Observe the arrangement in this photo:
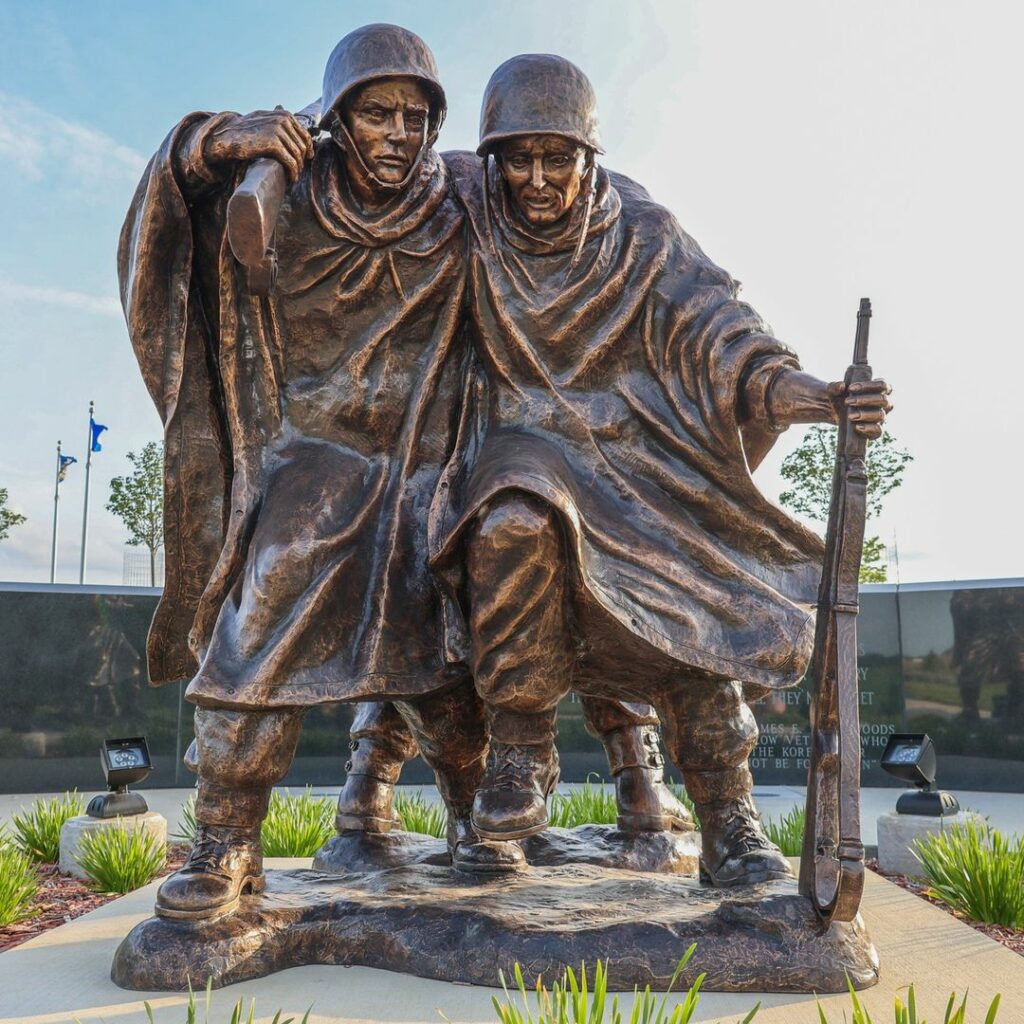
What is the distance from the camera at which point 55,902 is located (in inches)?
205

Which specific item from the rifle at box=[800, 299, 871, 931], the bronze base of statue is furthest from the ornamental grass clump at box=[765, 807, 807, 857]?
the rifle at box=[800, 299, 871, 931]

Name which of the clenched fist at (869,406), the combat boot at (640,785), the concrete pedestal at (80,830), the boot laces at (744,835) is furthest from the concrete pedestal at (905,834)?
the concrete pedestal at (80,830)

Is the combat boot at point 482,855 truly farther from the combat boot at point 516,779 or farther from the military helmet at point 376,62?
the military helmet at point 376,62

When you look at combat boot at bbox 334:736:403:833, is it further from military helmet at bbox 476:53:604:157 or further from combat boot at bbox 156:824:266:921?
military helmet at bbox 476:53:604:157

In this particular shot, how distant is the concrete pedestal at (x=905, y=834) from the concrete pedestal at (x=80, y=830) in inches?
152

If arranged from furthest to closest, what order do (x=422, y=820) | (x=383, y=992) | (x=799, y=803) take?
1. (x=799, y=803)
2. (x=422, y=820)
3. (x=383, y=992)

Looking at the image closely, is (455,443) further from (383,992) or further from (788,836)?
(788,836)

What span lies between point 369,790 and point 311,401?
5.18 feet

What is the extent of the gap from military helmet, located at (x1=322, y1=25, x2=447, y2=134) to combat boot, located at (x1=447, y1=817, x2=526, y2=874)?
7.70ft

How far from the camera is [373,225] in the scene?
11.0ft

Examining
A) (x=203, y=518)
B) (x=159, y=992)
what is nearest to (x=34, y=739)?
(x=203, y=518)

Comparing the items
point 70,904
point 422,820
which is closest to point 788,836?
point 422,820

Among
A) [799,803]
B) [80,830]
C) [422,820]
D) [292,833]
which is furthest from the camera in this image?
[799,803]

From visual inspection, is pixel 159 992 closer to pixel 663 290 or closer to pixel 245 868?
pixel 245 868
